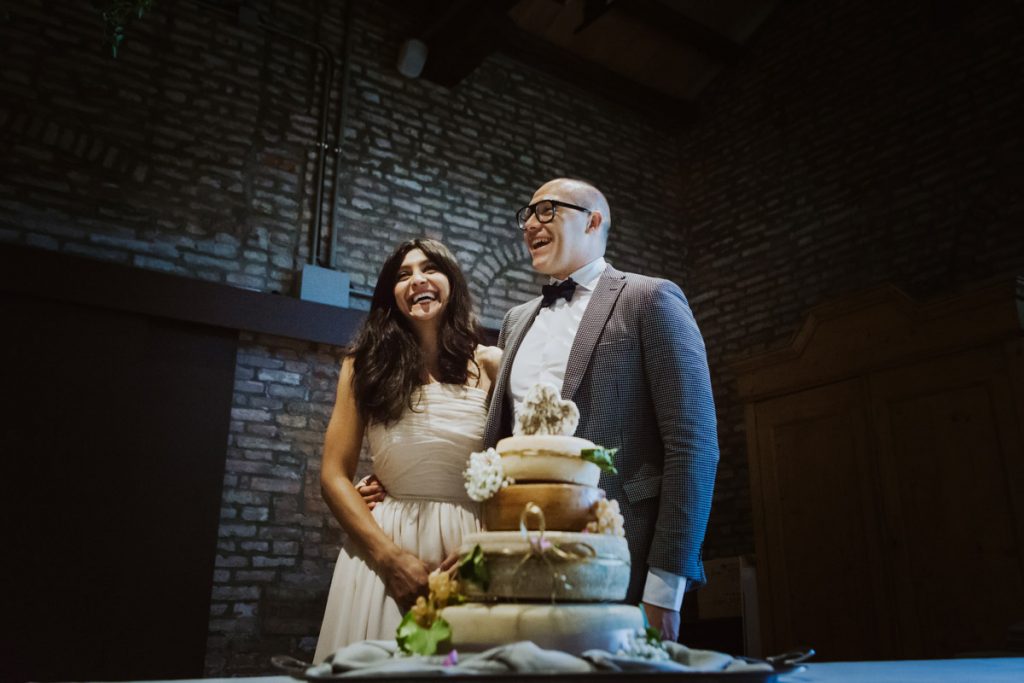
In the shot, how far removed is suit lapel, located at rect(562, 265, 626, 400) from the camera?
2.23m

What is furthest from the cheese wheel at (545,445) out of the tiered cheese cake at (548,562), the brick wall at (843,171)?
the brick wall at (843,171)

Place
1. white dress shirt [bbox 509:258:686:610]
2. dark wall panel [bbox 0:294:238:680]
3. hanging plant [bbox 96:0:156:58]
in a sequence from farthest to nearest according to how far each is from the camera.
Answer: dark wall panel [bbox 0:294:238:680] < hanging plant [bbox 96:0:156:58] < white dress shirt [bbox 509:258:686:610]

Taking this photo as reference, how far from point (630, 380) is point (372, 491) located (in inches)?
34.5

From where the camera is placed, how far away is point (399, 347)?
2.74 meters

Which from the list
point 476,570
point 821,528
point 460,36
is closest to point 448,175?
point 460,36

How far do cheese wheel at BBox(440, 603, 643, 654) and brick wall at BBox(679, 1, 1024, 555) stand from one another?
5725mm

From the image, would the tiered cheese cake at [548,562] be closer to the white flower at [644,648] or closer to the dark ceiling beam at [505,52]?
the white flower at [644,648]

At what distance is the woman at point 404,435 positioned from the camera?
7.43 feet

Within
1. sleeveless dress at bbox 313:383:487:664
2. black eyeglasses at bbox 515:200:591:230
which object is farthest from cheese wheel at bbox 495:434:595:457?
black eyeglasses at bbox 515:200:591:230

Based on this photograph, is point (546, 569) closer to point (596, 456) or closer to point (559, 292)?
point (596, 456)

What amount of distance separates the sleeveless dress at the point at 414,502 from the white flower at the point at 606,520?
865mm

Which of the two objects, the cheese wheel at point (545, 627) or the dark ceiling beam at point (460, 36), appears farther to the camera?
the dark ceiling beam at point (460, 36)

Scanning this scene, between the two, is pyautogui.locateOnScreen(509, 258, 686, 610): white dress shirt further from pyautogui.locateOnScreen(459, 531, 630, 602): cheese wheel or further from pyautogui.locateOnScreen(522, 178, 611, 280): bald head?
pyautogui.locateOnScreen(459, 531, 630, 602): cheese wheel

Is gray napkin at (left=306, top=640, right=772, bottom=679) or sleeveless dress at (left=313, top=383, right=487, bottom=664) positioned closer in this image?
gray napkin at (left=306, top=640, right=772, bottom=679)
